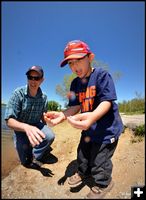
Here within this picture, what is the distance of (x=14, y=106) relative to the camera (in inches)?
115

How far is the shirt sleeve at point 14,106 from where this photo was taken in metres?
2.79

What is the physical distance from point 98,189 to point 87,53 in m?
1.67

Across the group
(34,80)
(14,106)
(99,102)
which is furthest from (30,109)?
(99,102)

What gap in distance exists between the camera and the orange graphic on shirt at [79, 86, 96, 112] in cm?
244

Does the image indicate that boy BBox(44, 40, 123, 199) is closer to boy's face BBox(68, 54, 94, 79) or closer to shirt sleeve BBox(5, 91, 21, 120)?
boy's face BBox(68, 54, 94, 79)

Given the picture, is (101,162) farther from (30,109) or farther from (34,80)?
(34,80)

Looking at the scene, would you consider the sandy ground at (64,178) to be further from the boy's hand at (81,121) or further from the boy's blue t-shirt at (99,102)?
the boy's hand at (81,121)

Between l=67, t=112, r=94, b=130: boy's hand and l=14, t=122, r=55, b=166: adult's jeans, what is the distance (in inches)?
68.8

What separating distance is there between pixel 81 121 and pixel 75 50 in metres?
0.98

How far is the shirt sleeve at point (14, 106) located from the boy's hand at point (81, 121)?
1.37 m

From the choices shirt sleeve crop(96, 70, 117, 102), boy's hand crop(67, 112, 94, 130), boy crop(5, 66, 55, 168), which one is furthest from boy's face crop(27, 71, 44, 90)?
boy's hand crop(67, 112, 94, 130)

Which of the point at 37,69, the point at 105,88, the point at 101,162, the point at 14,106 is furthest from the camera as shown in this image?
the point at 37,69

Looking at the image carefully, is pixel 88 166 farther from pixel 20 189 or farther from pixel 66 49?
pixel 66 49

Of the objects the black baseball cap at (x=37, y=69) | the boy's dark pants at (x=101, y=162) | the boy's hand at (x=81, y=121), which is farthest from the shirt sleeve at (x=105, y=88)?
the black baseball cap at (x=37, y=69)
